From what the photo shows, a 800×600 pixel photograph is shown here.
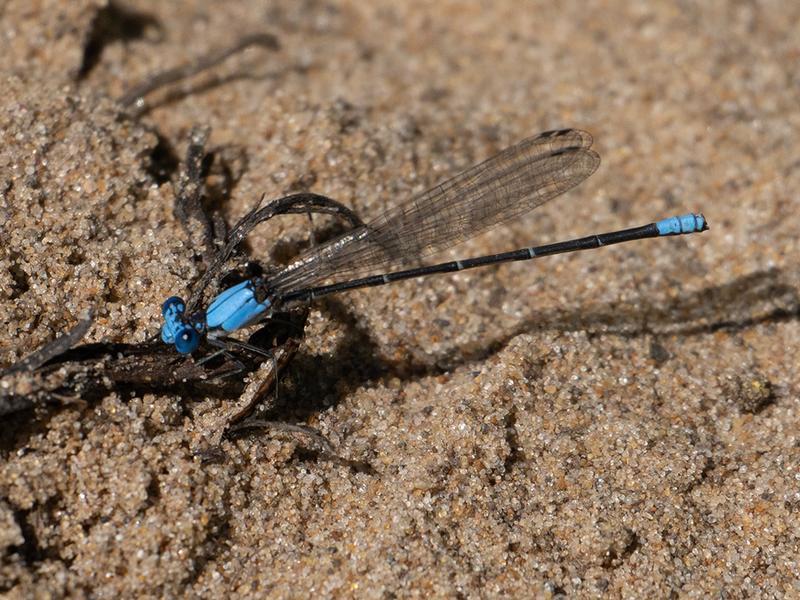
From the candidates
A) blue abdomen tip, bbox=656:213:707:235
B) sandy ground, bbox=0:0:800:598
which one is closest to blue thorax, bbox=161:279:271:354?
sandy ground, bbox=0:0:800:598

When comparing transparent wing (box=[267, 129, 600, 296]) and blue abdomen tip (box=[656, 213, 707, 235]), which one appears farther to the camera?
blue abdomen tip (box=[656, 213, 707, 235])

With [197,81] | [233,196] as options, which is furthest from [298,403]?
[197,81]

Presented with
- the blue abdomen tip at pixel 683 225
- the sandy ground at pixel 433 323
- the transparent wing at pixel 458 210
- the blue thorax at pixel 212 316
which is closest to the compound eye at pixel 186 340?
the blue thorax at pixel 212 316

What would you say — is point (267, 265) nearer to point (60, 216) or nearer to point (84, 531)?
point (60, 216)

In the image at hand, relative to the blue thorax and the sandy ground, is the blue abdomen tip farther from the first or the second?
the blue thorax

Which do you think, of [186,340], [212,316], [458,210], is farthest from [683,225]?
[186,340]

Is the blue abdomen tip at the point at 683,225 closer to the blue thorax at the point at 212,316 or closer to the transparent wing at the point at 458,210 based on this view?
the transparent wing at the point at 458,210
